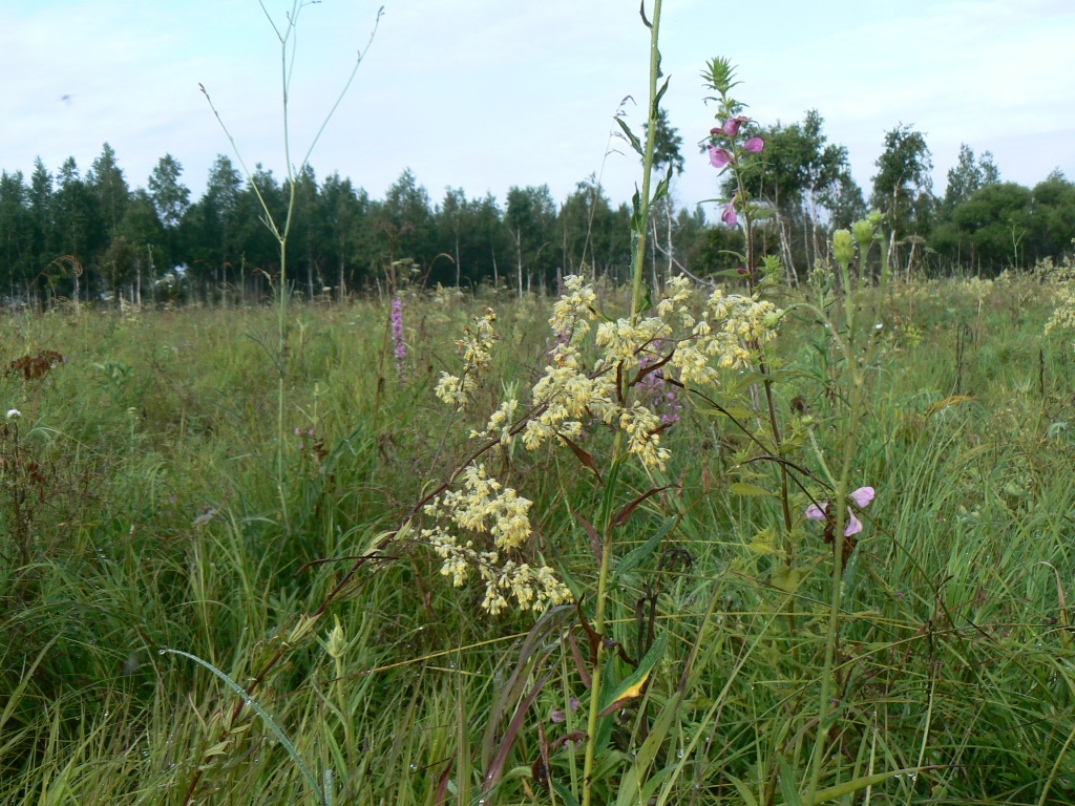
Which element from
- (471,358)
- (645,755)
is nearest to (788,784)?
(645,755)

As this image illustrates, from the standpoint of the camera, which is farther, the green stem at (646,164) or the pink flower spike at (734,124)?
the pink flower spike at (734,124)

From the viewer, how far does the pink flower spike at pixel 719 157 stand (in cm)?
196

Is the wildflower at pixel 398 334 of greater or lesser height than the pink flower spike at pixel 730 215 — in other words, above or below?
below

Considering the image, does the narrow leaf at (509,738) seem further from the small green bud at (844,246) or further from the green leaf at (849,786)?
the small green bud at (844,246)

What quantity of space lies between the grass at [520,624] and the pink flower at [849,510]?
0.30 ft

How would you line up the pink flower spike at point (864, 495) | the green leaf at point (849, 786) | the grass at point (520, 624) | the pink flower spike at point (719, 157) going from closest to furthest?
the green leaf at point (849, 786)
the grass at point (520, 624)
the pink flower spike at point (864, 495)
the pink flower spike at point (719, 157)

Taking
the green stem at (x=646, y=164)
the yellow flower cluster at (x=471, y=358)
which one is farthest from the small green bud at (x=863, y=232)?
the yellow flower cluster at (x=471, y=358)

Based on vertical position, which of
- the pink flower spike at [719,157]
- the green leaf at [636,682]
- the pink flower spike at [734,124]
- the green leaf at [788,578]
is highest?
the pink flower spike at [734,124]

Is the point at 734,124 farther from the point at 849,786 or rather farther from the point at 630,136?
the point at 849,786

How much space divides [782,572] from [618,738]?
1.52 ft

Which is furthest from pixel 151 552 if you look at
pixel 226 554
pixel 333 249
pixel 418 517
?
pixel 333 249

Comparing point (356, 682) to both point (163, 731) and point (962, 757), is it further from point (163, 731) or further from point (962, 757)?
point (962, 757)

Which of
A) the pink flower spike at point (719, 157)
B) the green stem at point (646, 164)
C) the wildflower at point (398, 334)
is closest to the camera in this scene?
the green stem at point (646, 164)

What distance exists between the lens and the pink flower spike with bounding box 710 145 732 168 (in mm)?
A: 1965
